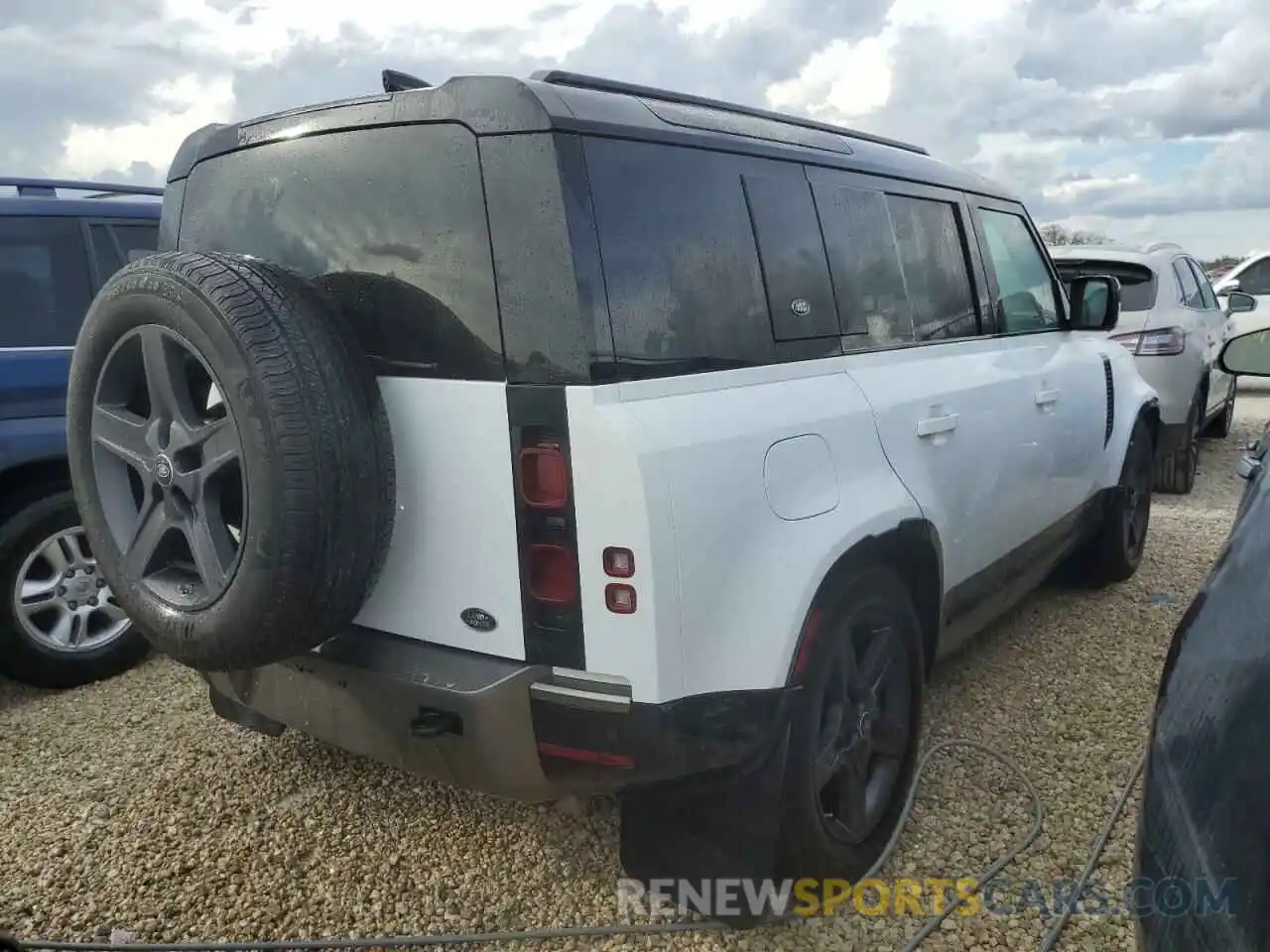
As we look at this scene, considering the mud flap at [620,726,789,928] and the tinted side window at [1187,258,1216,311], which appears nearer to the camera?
the mud flap at [620,726,789,928]

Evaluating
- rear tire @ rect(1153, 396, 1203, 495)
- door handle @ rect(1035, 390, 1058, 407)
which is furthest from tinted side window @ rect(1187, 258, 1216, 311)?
door handle @ rect(1035, 390, 1058, 407)

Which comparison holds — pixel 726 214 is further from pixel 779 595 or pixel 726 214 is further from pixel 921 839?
pixel 921 839

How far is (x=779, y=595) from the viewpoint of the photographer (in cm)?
219

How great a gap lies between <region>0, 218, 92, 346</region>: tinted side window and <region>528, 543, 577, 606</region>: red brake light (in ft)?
9.29

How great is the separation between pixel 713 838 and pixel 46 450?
3.04m

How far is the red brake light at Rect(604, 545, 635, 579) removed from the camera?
1.98m

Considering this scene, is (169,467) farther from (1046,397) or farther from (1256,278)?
(1256,278)

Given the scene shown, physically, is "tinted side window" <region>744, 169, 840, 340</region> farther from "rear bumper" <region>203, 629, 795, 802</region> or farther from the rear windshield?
the rear windshield

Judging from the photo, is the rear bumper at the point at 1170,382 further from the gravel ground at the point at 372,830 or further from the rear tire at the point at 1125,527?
the gravel ground at the point at 372,830

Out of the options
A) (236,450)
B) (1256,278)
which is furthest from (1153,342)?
(1256,278)

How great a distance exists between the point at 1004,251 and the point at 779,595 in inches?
93.0

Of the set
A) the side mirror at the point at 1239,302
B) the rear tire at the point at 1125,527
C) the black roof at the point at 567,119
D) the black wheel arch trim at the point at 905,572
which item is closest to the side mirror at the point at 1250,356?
the black wheel arch trim at the point at 905,572

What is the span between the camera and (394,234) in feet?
7.29

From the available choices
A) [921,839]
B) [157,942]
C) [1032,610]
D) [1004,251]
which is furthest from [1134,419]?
[157,942]
